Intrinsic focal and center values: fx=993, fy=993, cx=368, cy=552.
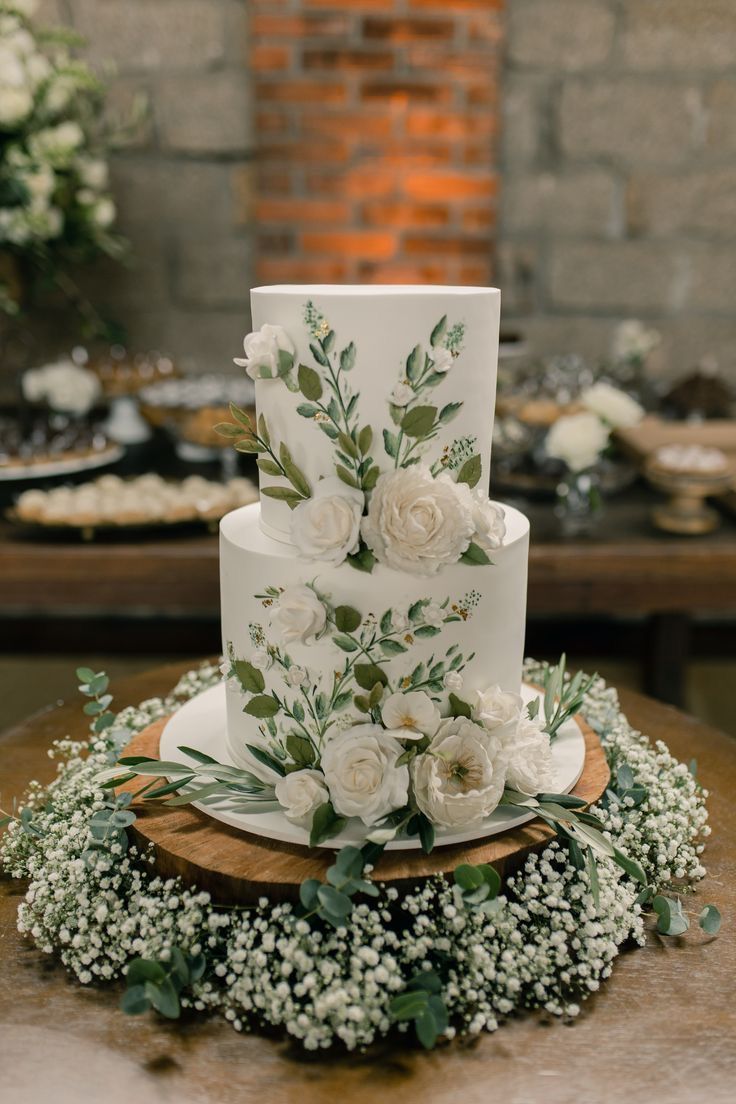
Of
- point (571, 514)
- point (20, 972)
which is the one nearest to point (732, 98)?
point (571, 514)

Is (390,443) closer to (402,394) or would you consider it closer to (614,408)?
(402,394)

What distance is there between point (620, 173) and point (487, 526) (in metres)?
2.93

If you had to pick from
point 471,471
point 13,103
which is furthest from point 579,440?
point 13,103

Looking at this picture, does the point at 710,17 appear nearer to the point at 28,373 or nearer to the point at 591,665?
the point at 591,665

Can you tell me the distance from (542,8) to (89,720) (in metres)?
2.99

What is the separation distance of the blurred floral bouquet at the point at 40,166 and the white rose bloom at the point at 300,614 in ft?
7.34

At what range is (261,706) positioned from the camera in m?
1.13

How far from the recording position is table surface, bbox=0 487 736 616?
2.40 meters

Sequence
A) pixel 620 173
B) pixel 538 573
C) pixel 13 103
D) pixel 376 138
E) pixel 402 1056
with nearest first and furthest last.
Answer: pixel 402 1056, pixel 538 573, pixel 13 103, pixel 376 138, pixel 620 173

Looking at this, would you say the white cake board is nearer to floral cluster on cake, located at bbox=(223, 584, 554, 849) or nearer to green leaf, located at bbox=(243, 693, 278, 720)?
floral cluster on cake, located at bbox=(223, 584, 554, 849)

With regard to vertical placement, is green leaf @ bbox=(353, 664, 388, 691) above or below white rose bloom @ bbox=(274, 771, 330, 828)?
above

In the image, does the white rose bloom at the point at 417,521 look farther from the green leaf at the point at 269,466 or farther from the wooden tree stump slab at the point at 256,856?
the wooden tree stump slab at the point at 256,856

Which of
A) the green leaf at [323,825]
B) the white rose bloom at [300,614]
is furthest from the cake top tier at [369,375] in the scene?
the green leaf at [323,825]

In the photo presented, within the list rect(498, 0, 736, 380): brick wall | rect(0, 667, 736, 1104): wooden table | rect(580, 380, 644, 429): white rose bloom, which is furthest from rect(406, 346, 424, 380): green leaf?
rect(498, 0, 736, 380): brick wall
